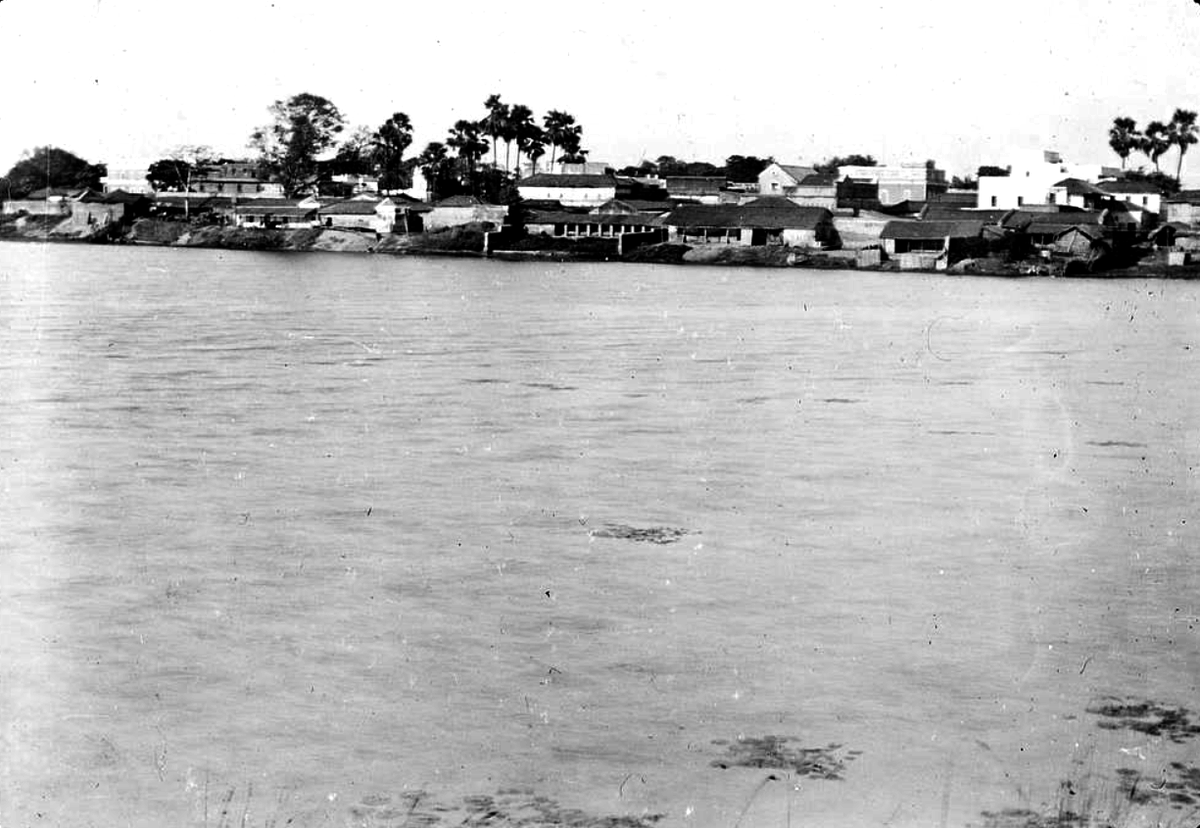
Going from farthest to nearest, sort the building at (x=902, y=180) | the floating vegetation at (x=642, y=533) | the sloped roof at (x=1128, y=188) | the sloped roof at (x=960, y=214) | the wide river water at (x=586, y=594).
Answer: the building at (x=902, y=180), the sloped roof at (x=1128, y=188), the sloped roof at (x=960, y=214), the floating vegetation at (x=642, y=533), the wide river water at (x=586, y=594)

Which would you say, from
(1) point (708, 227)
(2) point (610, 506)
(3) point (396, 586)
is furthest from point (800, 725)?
(1) point (708, 227)

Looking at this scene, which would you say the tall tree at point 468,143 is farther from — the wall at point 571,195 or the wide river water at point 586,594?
the wide river water at point 586,594

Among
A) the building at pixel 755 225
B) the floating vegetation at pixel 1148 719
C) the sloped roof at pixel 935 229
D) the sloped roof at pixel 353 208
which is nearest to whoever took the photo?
the floating vegetation at pixel 1148 719

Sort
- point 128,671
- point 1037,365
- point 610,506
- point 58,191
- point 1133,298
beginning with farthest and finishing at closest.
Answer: point 58,191, point 1133,298, point 1037,365, point 610,506, point 128,671

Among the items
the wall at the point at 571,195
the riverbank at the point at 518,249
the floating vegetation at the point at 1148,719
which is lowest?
the floating vegetation at the point at 1148,719

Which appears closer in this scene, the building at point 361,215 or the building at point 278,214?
the building at point 361,215

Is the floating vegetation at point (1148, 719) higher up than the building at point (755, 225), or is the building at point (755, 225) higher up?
the building at point (755, 225)

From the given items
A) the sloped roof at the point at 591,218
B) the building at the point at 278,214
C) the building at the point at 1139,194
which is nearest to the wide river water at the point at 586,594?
the sloped roof at the point at 591,218

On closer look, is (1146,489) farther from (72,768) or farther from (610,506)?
(72,768)
